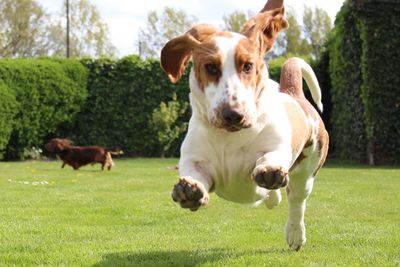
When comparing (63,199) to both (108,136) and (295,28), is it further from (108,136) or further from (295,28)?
(295,28)

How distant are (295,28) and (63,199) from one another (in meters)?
47.4

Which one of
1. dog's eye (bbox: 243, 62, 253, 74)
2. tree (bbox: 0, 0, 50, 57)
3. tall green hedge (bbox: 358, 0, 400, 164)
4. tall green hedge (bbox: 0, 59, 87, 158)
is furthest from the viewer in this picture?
tree (bbox: 0, 0, 50, 57)

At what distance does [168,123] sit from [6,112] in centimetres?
506

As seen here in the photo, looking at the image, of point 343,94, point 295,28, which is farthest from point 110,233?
point 295,28

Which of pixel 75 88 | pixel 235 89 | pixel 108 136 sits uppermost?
pixel 235 89

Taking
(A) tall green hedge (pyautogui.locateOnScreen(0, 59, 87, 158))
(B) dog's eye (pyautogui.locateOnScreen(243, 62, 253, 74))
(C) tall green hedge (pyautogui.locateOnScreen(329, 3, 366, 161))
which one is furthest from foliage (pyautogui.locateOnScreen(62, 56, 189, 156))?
(B) dog's eye (pyautogui.locateOnScreen(243, 62, 253, 74))

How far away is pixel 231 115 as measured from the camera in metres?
3.87

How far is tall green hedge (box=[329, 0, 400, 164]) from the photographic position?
18797 mm

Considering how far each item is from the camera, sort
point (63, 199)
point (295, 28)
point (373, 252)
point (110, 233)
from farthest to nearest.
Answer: point (295, 28) < point (63, 199) < point (110, 233) < point (373, 252)

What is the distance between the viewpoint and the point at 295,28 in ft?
181

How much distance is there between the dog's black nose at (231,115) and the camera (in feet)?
12.7

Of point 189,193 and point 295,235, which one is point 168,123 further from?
point 189,193

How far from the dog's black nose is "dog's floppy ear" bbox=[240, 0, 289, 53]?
57 centimetres

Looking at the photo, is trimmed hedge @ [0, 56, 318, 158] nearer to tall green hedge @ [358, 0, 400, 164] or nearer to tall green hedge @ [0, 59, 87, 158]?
tall green hedge @ [0, 59, 87, 158]
